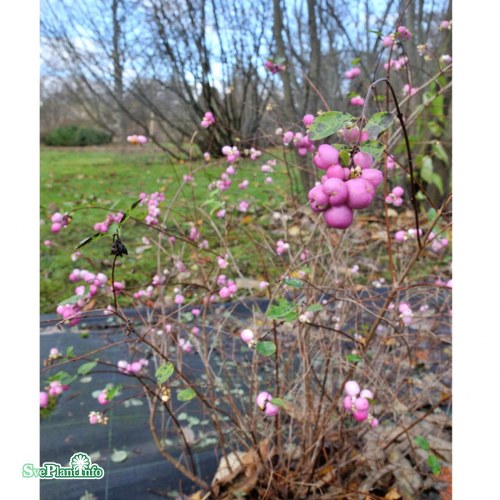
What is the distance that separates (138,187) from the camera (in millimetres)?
4102

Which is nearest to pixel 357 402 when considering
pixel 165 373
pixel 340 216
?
pixel 165 373

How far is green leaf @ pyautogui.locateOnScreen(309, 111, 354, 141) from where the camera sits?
1.27 feet

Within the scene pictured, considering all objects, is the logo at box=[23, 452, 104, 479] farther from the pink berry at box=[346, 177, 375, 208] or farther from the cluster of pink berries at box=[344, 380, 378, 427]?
the pink berry at box=[346, 177, 375, 208]

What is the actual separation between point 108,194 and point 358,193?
4071 mm

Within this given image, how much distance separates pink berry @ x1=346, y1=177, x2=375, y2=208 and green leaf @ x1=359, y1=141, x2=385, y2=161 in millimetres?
42

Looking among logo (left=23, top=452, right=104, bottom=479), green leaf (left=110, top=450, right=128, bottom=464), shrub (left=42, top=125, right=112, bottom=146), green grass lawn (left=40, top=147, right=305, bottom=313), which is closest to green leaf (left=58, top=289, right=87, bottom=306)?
green grass lawn (left=40, top=147, right=305, bottom=313)

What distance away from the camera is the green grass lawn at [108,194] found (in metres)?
1.74

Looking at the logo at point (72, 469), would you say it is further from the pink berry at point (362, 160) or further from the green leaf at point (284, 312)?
the pink berry at point (362, 160)

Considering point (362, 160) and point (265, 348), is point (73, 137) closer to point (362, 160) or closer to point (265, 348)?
point (265, 348)

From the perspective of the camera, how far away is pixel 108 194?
4102 millimetres
